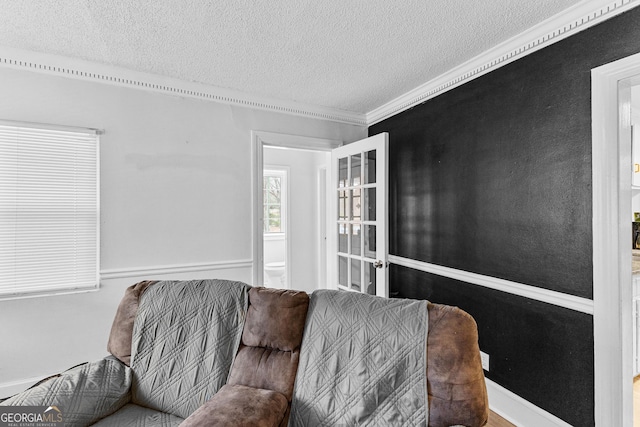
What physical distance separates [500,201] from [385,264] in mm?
997

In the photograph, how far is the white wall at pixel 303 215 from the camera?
4.60 meters

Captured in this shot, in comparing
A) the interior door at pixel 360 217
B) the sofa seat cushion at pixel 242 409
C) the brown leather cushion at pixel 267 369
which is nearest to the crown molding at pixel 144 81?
the interior door at pixel 360 217

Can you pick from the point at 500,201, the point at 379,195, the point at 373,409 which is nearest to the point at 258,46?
the point at 379,195

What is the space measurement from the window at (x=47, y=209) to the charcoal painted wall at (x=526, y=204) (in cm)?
261

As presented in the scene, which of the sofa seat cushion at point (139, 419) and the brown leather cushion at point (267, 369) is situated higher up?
the brown leather cushion at point (267, 369)

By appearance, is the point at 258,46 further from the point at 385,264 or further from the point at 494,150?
the point at 385,264

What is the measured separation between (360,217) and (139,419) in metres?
2.17

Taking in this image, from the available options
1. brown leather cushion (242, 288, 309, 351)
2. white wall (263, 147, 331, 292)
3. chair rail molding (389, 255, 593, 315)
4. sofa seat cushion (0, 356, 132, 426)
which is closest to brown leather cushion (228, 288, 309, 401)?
brown leather cushion (242, 288, 309, 351)

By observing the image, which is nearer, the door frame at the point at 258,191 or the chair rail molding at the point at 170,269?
the chair rail molding at the point at 170,269

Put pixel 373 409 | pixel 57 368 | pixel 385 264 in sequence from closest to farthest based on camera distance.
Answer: pixel 373 409 → pixel 57 368 → pixel 385 264

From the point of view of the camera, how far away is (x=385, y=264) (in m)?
2.68

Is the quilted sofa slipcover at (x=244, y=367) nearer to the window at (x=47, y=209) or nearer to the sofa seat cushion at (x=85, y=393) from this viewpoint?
the sofa seat cushion at (x=85, y=393)

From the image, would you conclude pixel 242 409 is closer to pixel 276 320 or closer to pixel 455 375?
pixel 276 320

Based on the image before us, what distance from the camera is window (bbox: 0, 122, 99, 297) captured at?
6.86ft
